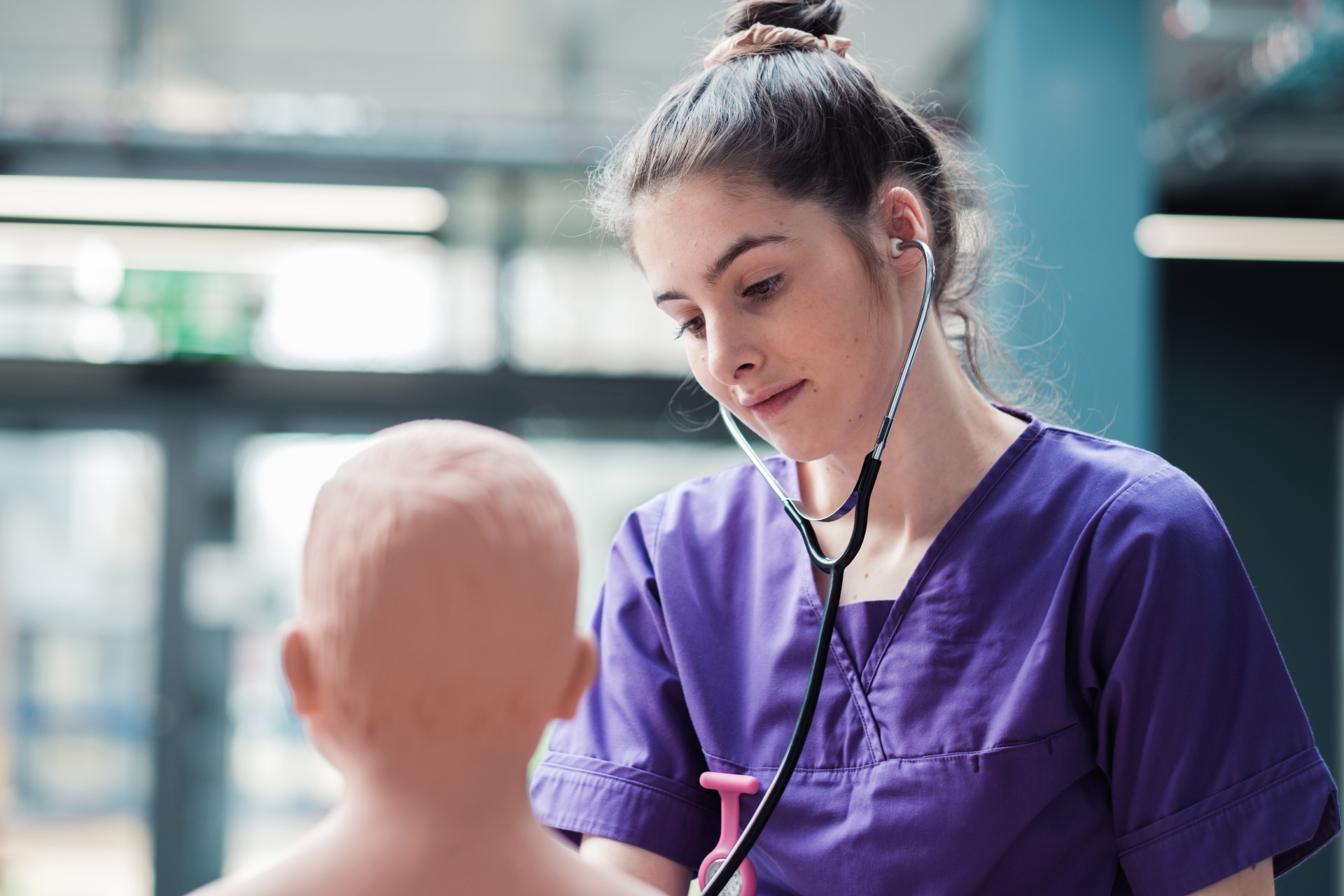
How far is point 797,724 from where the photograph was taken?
0.94m

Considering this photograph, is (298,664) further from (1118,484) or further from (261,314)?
(261,314)

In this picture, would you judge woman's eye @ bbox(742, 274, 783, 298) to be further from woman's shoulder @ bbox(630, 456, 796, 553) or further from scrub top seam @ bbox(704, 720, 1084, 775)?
scrub top seam @ bbox(704, 720, 1084, 775)

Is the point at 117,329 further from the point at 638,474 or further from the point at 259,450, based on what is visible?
the point at 638,474

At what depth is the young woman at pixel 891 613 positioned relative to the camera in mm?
929

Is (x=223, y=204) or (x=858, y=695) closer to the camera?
(x=858, y=695)

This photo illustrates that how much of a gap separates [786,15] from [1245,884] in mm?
876

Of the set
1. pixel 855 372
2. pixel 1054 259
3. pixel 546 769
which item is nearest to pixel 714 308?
pixel 855 372

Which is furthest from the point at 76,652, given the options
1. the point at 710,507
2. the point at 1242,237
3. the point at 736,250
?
the point at 1242,237

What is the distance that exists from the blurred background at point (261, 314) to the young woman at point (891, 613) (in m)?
2.67

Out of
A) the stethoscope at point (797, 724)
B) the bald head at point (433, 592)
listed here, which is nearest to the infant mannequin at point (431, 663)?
the bald head at point (433, 592)

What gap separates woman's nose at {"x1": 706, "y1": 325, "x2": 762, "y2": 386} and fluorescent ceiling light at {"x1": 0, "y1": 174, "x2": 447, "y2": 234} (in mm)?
3301

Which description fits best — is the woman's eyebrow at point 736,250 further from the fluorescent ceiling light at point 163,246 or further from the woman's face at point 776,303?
the fluorescent ceiling light at point 163,246

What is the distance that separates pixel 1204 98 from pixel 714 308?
334cm

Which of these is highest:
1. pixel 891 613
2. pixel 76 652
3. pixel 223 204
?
pixel 223 204
